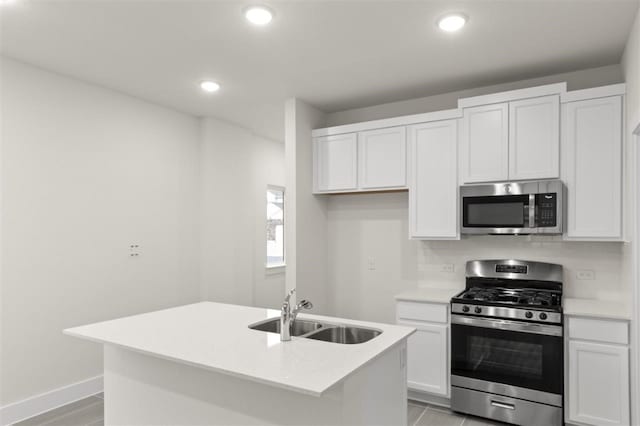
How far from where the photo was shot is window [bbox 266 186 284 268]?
5992 mm

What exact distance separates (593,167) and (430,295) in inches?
61.2

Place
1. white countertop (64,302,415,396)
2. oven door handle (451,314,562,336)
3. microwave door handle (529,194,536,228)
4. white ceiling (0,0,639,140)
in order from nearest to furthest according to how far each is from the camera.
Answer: white countertop (64,302,415,396) < white ceiling (0,0,639,140) < oven door handle (451,314,562,336) < microwave door handle (529,194,536,228)

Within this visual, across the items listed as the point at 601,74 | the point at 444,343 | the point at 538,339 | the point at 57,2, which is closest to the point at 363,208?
the point at 444,343

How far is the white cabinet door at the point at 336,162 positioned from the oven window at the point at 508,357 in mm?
1647

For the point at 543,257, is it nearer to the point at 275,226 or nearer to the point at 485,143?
the point at 485,143

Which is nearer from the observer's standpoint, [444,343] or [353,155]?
[444,343]

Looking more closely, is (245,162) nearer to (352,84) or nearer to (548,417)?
(352,84)

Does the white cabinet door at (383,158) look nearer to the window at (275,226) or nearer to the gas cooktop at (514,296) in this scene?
the gas cooktop at (514,296)

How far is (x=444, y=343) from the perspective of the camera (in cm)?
331

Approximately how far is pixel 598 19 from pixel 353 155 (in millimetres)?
2116

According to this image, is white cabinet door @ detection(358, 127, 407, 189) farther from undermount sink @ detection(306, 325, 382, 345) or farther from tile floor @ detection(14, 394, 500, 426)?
tile floor @ detection(14, 394, 500, 426)

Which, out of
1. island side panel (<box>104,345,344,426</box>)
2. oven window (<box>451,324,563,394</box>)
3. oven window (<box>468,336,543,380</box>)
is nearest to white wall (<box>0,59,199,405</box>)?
island side panel (<box>104,345,344,426</box>)

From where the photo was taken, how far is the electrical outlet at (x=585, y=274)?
3.24m

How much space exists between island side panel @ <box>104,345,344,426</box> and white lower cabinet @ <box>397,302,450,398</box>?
5.99 feet
